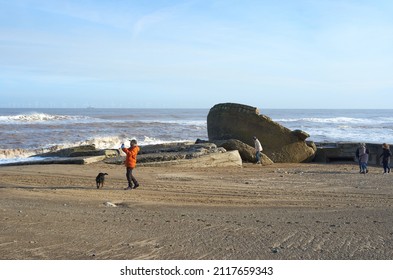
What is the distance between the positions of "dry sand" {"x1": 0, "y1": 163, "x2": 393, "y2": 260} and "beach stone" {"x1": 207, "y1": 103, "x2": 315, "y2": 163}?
7.93 meters

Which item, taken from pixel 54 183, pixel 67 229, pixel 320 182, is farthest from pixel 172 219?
pixel 320 182

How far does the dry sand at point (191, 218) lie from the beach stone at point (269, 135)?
7.93m

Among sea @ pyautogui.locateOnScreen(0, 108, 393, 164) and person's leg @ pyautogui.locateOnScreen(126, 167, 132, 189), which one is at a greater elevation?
person's leg @ pyautogui.locateOnScreen(126, 167, 132, 189)

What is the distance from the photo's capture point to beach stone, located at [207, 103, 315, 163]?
2266 centimetres

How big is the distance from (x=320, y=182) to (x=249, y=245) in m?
8.76

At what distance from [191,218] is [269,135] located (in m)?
15.0

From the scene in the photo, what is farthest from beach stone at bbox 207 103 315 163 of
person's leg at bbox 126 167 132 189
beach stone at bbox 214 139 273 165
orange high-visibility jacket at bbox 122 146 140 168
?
person's leg at bbox 126 167 132 189

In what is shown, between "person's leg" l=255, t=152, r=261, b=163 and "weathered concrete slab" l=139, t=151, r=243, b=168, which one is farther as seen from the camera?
"person's leg" l=255, t=152, r=261, b=163

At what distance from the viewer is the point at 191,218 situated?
820 centimetres

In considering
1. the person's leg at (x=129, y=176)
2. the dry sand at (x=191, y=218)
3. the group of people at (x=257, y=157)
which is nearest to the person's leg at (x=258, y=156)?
the group of people at (x=257, y=157)

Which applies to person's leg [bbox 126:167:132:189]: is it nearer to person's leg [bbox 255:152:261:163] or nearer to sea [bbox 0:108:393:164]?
person's leg [bbox 255:152:261:163]

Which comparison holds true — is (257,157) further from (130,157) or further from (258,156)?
(130,157)

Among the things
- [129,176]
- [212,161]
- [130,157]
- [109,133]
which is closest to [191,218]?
[129,176]

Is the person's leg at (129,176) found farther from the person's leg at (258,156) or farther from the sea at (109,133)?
the sea at (109,133)
